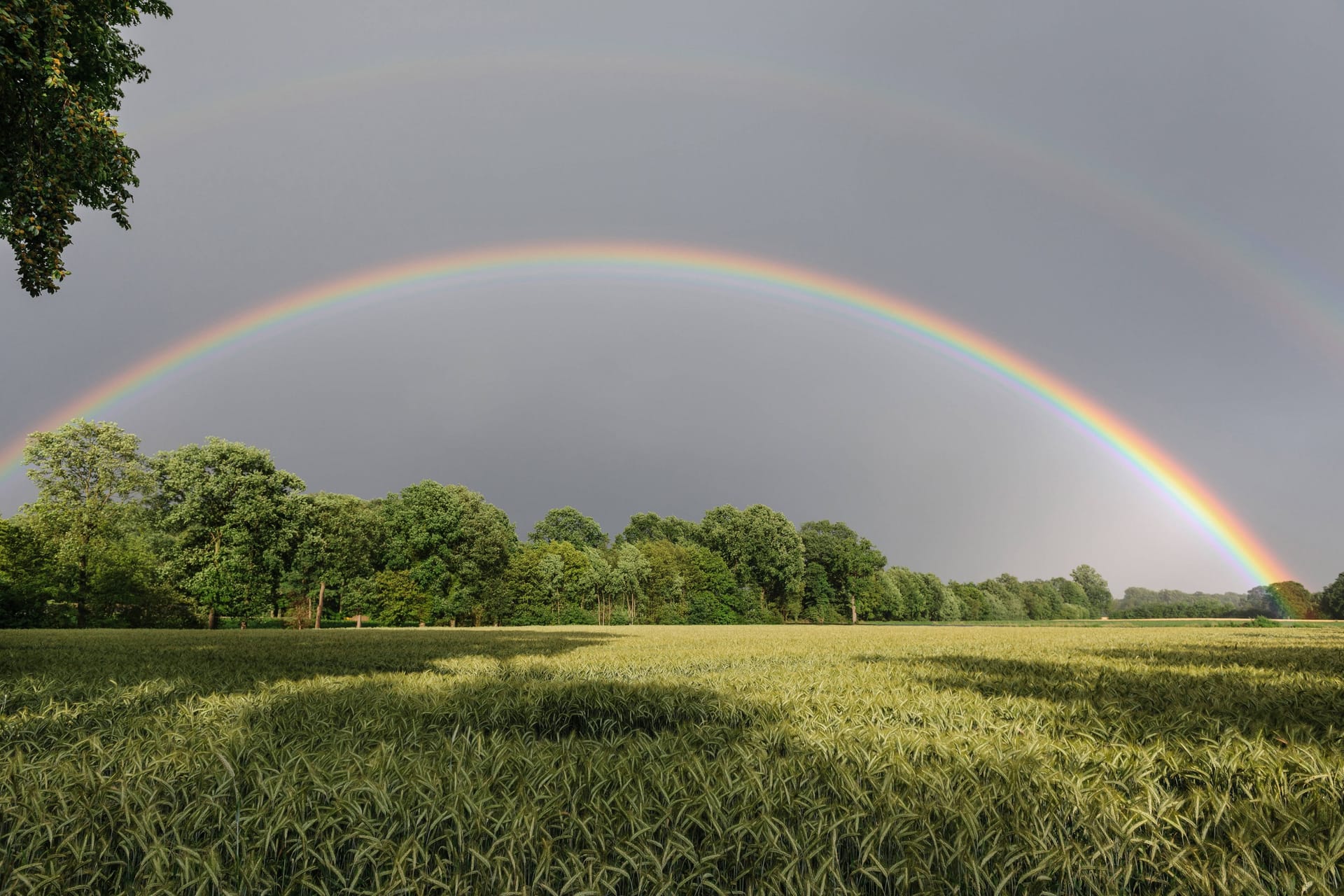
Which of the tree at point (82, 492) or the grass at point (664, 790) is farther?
the tree at point (82, 492)

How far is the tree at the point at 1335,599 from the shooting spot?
9750 centimetres

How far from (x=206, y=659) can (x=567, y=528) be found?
3150 inches

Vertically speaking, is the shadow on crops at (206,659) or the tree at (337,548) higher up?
the tree at (337,548)

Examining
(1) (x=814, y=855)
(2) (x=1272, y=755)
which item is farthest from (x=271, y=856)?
(2) (x=1272, y=755)

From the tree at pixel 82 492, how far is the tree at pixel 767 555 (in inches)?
2488

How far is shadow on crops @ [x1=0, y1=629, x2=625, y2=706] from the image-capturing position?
27.2ft

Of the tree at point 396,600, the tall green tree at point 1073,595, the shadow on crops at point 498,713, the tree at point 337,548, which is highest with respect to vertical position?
the tree at point 337,548

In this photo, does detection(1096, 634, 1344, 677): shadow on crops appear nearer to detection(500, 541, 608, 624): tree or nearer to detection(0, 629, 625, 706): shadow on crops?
detection(0, 629, 625, 706): shadow on crops

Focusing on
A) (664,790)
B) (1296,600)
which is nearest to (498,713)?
(664,790)

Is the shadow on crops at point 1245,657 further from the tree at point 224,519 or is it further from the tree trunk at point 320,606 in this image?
the tree trunk at point 320,606

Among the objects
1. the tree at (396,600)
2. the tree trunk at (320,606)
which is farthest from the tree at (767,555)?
the tree trunk at (320,606)

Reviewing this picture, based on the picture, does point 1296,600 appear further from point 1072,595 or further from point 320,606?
point 320,606

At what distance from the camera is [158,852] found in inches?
111

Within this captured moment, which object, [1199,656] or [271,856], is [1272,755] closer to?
[271,856]
